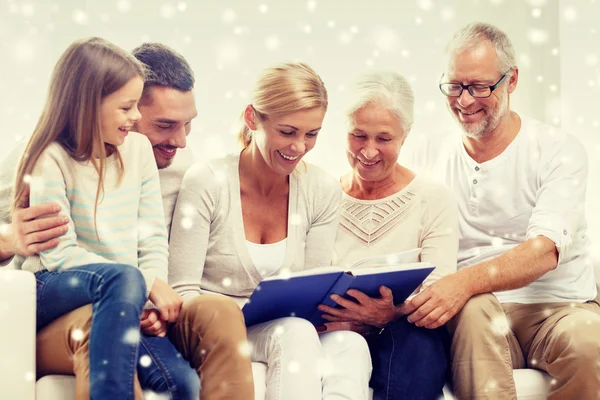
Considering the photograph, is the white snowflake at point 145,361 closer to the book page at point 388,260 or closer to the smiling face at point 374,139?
the book page at point 388,260

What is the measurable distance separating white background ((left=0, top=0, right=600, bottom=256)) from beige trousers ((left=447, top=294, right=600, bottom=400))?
109 centimetres

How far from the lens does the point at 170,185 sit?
2.04 metres

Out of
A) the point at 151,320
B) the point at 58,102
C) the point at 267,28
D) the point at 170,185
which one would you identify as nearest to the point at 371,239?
the point at 170,185

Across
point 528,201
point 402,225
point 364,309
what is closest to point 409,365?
point 364,309

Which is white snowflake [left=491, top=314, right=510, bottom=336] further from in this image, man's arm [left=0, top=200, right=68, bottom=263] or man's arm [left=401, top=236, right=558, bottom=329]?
man's arm [left=0, top=200, right=68, bottom=263]

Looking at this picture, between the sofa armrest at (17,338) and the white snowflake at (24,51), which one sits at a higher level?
the white snowflake at (24,51)

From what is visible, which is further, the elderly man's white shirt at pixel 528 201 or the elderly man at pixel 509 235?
the elderly man's white shirt at pixel 528 201

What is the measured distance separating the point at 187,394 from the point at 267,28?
1.73 metres

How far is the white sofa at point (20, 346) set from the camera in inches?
61.4

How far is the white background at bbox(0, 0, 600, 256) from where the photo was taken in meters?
2.81

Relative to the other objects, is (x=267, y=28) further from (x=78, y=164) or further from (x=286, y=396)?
(x=286, y=396)

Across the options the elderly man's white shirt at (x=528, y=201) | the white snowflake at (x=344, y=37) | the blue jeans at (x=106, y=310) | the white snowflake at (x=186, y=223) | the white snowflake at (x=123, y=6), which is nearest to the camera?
the blue jeans at (x=106, y=310)

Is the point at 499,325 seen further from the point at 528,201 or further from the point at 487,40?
the point at 487,40

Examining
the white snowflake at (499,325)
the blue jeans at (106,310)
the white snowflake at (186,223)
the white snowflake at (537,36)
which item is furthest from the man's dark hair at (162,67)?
the white snowflake at (537,36)
